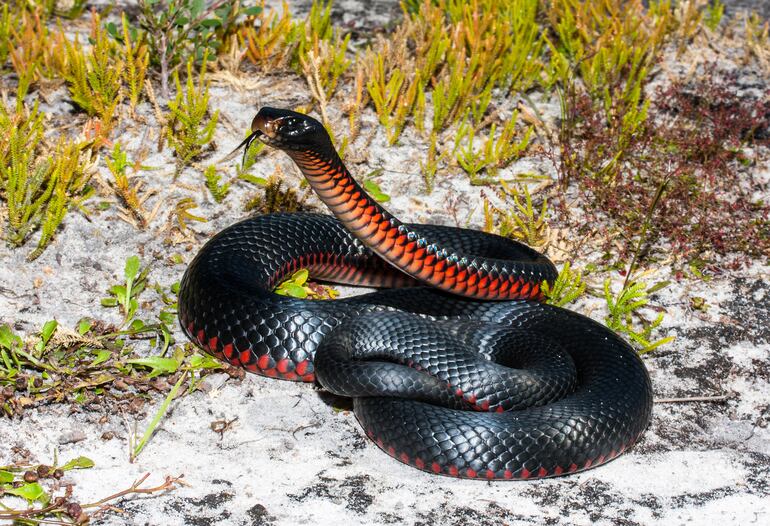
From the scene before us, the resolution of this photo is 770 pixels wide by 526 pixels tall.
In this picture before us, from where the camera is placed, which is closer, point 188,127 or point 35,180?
point 35,180

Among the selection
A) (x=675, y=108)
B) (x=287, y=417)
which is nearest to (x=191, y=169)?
(x=287, y=417)

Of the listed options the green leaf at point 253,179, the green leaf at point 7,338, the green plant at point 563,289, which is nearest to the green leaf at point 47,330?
the green leaf at point 7,338

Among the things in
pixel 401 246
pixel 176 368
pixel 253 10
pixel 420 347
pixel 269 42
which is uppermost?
pixel 253 10

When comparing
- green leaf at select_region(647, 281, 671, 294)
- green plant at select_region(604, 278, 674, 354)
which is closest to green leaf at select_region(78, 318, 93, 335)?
green plant at select_region(604, 278, 674, 354)

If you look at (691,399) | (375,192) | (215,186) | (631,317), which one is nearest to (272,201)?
(215,186)

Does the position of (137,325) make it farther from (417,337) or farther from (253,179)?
(253,179)

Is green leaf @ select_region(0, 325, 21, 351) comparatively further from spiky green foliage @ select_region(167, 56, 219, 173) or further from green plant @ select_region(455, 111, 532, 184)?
green plant @ select_region(455, 111, 532, 184)

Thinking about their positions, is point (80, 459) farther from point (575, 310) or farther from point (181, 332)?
point (575, 310)
